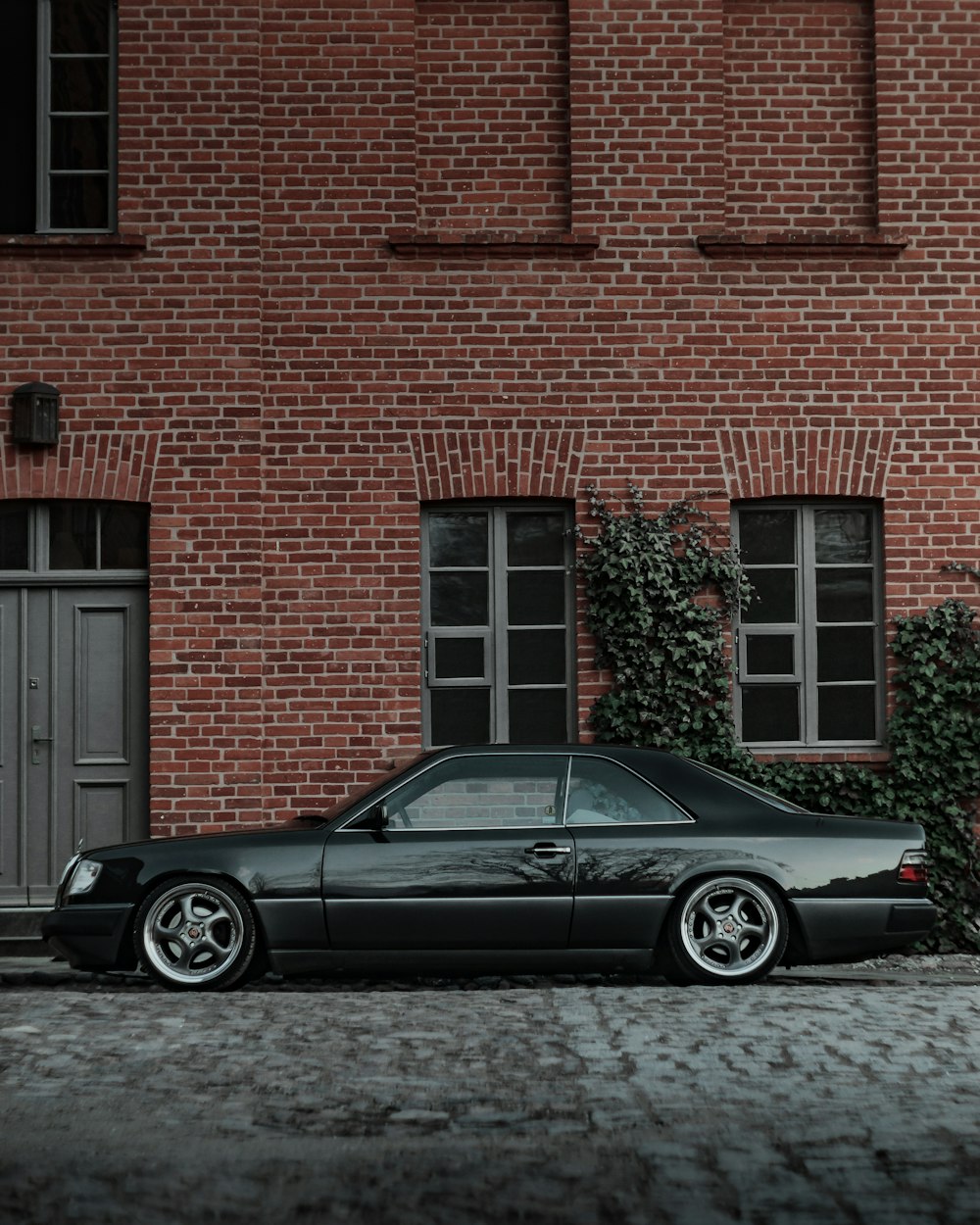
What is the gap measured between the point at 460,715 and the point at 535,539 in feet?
4.58

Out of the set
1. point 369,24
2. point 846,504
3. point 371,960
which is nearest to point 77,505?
point 369,24

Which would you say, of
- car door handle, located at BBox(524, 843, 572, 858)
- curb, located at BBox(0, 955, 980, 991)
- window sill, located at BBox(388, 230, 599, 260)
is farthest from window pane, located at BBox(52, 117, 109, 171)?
car door handle, located at BBox(524, 843, 572, 858)

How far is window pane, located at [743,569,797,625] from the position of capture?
12.3m

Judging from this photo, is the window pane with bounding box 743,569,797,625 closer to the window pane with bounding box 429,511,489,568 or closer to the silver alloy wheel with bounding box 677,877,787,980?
the window pane with bounding box 429,511,489,568

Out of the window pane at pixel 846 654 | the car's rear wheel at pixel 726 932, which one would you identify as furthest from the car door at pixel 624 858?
the window pane at pixel 846 654

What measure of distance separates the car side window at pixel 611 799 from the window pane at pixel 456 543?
3351 millimetres

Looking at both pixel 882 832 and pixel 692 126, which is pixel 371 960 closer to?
pixel 882 832

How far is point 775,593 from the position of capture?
12.3 meters

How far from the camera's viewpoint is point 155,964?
877 centimetres

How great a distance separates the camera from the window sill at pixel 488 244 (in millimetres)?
12047

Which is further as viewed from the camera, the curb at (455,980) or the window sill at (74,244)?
the window sill at (74,244)

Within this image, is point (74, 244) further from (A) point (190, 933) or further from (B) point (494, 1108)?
(B) point (494, 1108)

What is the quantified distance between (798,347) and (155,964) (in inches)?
256

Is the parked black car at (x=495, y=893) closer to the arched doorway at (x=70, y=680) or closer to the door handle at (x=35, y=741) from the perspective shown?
the arched doorway at (x=70, y=680)
